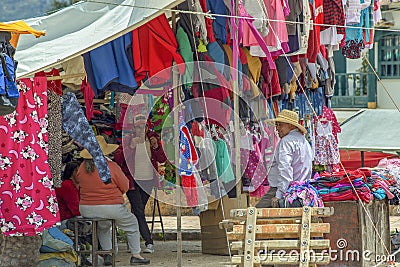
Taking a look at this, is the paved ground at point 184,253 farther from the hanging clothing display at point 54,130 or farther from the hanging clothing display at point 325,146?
the hanging clothing display at point 325,146

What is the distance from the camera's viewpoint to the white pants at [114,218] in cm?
1084

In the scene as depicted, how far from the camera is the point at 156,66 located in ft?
31.6

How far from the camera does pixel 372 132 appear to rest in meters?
17.0

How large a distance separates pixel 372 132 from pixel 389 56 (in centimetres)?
567

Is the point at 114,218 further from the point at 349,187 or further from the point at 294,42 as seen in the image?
the point at 294,42

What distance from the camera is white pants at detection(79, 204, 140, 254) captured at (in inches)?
427

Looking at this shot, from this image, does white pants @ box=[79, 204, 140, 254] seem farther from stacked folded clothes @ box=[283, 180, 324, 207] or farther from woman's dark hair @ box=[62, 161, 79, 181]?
stacked folded clothes @ box=[283, 180, 324, 207]

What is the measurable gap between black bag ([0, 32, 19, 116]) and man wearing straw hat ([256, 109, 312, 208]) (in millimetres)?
3103

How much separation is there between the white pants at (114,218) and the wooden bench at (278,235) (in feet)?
9.19

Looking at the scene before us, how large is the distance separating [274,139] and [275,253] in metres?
3.60

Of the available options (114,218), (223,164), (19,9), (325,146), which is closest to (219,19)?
(223,164)

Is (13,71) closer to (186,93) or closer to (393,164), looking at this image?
(186,93)

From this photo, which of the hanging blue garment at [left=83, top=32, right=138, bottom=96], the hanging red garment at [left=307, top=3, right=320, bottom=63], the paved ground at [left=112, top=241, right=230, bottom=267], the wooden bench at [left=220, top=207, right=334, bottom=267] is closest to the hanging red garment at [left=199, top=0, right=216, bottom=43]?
the hanging blue garment at [left=83, top=32, right=138, bottom=96]

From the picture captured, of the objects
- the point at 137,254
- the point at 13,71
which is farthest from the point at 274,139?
the point at 13,71
